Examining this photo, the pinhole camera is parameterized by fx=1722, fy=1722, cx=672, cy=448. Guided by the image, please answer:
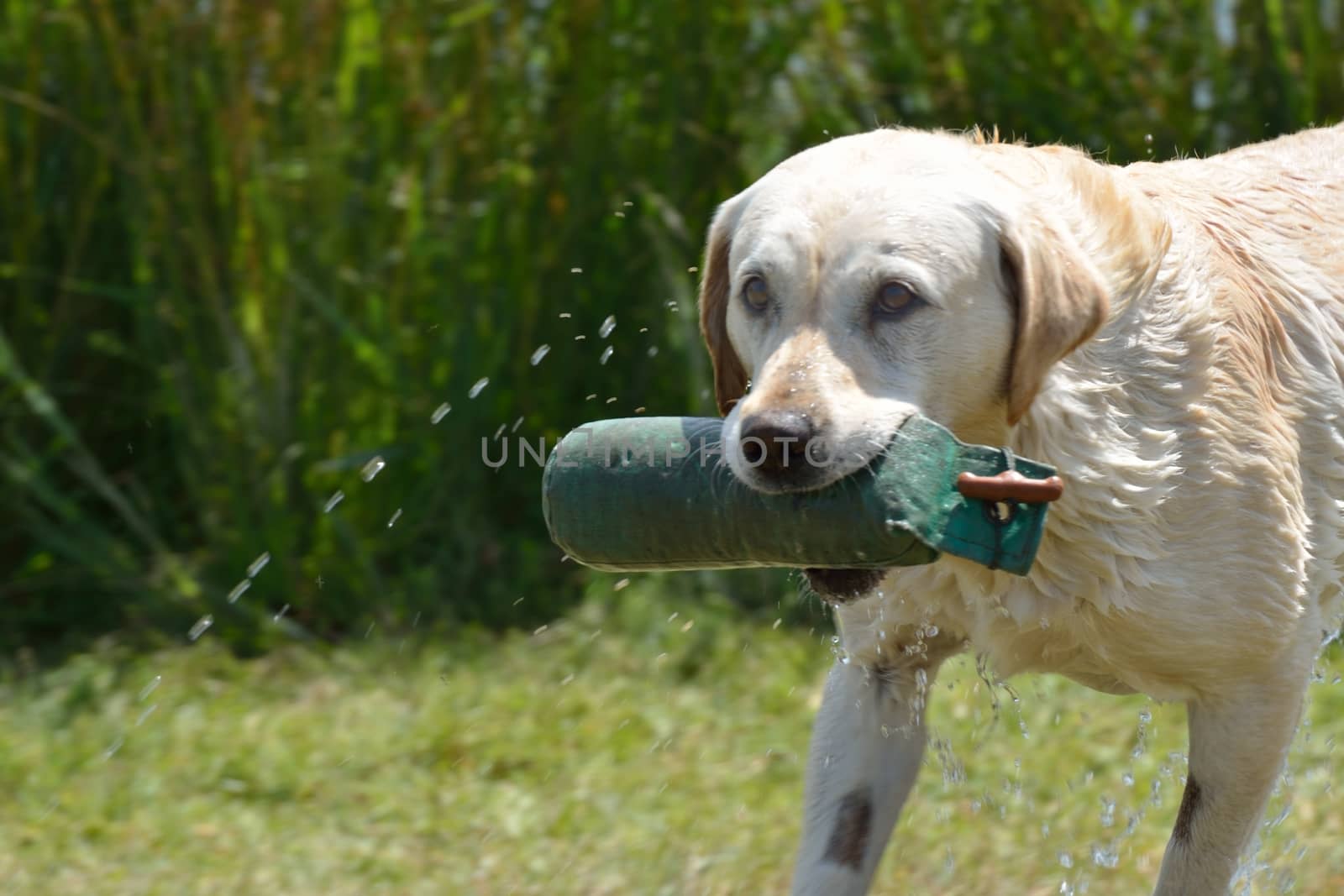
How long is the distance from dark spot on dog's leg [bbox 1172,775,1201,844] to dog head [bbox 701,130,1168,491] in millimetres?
794

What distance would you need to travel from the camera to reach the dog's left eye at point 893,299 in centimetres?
275

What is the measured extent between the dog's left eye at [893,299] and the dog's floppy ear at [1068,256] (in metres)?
0.19

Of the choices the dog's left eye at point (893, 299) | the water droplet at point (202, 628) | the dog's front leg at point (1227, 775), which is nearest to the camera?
the dog's left eye at point (893, 299)

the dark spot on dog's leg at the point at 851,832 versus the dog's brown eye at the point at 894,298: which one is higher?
the dog's brown eye at the point at 894,298

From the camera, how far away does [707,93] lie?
19.5ft

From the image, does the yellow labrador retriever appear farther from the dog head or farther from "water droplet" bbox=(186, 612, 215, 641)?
"water droplet" bbox=(186, 612, 215, 641)

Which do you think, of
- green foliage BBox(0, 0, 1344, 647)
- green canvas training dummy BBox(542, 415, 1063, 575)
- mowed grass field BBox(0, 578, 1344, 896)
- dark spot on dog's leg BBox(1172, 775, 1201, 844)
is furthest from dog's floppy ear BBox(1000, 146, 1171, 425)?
green foliage BBox(0, 0, 1344, 647)

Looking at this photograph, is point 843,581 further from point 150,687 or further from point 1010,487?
point 150,687

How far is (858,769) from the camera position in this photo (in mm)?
3299

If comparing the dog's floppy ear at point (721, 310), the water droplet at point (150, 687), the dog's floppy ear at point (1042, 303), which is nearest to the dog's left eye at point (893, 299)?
the dog's floppy ear at point (1042, 303)

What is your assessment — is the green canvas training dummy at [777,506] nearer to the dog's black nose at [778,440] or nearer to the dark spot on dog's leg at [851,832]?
the dog's black nose at [778,440]

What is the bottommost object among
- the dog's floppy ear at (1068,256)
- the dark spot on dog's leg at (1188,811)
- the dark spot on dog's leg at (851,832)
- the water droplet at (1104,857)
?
the water droplet at (1104,857)

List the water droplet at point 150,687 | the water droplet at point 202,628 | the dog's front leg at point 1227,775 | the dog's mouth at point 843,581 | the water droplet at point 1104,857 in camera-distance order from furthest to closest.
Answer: the water droplet at point 202,628 → the water droplet at point 150,687 → the water droplet at point 1104,857 → the dog's front leg at point 1227,775 → the dog's mouth at point 843,581

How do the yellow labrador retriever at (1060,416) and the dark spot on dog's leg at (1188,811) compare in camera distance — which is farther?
the dark spot on dog's leg at (1188,811)
